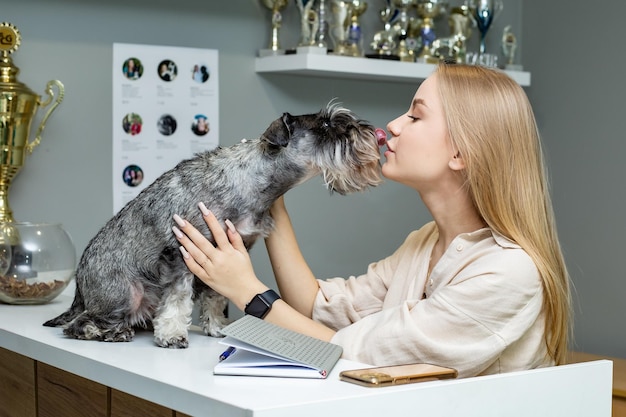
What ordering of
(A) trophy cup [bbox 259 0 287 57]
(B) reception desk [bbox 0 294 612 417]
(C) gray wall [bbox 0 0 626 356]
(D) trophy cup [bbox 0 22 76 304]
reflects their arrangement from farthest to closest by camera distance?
(A) trophy cup [bbox 259 0 287 57], (C) gray wall [bbox 0 0 626 356], (D) trophy cup [bbox 0 22 76 304], (B) reception desk [bbox 0 294 612 417]

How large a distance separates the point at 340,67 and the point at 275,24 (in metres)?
0.27

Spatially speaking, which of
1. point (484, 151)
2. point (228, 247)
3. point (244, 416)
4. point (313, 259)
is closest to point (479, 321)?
point (484, 151)

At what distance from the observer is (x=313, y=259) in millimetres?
3314

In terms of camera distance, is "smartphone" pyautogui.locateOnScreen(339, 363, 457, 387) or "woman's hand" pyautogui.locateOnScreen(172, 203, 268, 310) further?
"woman's hand" pyautogui.locateOnScreen(172, 203, 268, 310)

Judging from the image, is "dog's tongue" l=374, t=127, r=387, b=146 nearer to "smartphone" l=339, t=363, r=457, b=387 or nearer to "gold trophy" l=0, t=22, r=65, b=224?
"smartphone" l=339, t=363, r=457, b=387

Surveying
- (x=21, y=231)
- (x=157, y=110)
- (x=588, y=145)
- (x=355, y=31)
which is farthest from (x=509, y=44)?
(x=21, y=231)

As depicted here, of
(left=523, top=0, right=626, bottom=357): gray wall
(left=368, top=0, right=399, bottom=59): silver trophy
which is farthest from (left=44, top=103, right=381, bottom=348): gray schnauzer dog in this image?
(left=523, top=0, right=626, bottom=357): gray wall

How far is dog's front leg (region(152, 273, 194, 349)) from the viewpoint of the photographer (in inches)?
65.8

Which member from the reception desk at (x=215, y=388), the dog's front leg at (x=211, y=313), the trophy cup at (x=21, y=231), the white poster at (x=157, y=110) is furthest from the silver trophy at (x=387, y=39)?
the reception desk at (x=215, y=388)

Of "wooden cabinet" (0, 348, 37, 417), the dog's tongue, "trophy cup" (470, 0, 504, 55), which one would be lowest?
"wooden cabinet" (0, 348, 37, 417)

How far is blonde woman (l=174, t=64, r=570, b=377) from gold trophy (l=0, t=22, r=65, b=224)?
91 centimetres

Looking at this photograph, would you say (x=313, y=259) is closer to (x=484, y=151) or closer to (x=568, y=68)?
(x=568, y=68)

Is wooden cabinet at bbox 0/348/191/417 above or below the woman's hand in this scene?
below

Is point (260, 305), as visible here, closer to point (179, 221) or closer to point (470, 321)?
point (179, 221)
